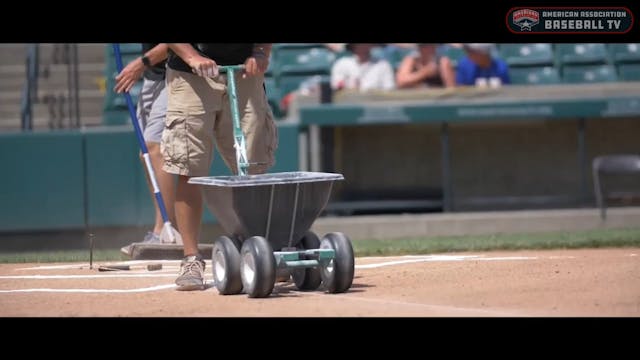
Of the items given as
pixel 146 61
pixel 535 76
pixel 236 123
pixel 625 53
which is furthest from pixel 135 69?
pixel 625 53

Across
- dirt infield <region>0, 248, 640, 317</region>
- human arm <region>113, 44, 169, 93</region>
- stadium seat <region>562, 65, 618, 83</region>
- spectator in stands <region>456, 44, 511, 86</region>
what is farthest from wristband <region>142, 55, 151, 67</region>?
stadium seat <region>562, 65, 618, 83</region>

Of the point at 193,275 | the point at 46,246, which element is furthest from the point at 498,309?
the point at 46,246

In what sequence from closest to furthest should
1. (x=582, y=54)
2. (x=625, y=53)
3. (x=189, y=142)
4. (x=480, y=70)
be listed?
(x=189, y=142)
(x=480, y=70)
(x=625, y=53)
(x=582, y=54)

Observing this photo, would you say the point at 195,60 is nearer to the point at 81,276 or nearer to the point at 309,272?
the point at 309,272

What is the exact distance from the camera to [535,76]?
46.1 feet

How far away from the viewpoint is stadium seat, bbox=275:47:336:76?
14.4 metres

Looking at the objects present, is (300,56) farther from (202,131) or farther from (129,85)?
(202,131)

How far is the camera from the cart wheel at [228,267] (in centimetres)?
611

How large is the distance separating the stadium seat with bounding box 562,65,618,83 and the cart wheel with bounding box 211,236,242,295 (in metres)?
8.82

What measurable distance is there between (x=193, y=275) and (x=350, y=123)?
662 centimetres

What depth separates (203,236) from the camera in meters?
12.5

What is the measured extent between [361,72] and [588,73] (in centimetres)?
288

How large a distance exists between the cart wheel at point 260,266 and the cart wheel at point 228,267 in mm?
139

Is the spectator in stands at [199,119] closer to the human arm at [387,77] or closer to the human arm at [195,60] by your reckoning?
the human arm at [195,60]
